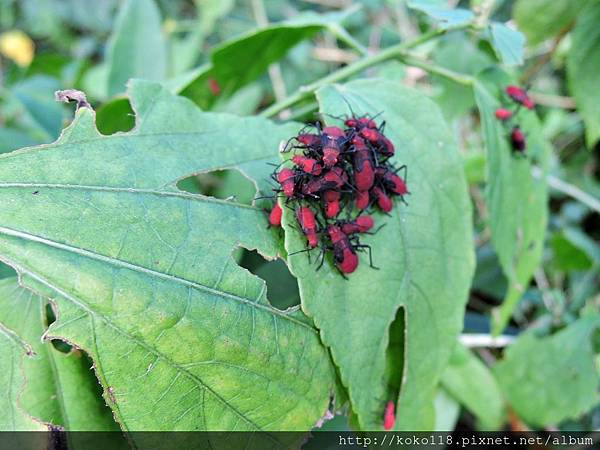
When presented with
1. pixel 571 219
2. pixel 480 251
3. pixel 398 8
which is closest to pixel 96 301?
pixel 480 251

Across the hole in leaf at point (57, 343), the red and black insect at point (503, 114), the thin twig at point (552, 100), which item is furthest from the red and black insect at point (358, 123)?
the thin twig at point (552, 100)

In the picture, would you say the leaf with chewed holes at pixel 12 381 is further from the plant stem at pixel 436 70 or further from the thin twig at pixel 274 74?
the thin twig at pixel 274 74

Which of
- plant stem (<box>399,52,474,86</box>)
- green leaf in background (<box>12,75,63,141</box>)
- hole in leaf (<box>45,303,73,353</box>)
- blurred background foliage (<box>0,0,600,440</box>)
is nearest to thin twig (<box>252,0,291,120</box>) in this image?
blurred background foliage (<box>0,0,600,440</box>)

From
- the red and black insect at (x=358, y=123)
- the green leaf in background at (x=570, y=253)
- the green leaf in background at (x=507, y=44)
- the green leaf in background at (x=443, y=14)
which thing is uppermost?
the green leaf in background at (x=443, y=14)

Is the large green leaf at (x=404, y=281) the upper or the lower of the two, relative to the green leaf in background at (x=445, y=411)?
upper

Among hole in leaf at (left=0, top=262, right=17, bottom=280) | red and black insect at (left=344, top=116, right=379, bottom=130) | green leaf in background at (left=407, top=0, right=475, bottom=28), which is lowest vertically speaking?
hole in leaf at (left=0, top=262, right=17, bottom=280)

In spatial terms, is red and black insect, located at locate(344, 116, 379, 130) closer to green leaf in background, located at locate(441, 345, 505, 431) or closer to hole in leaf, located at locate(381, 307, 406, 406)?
hole in leaf, located at locate(381, 307, 406, 406)

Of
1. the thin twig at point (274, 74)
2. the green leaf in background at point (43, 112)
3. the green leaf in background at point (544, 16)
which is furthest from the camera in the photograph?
the thin twig at point (274, 74)
